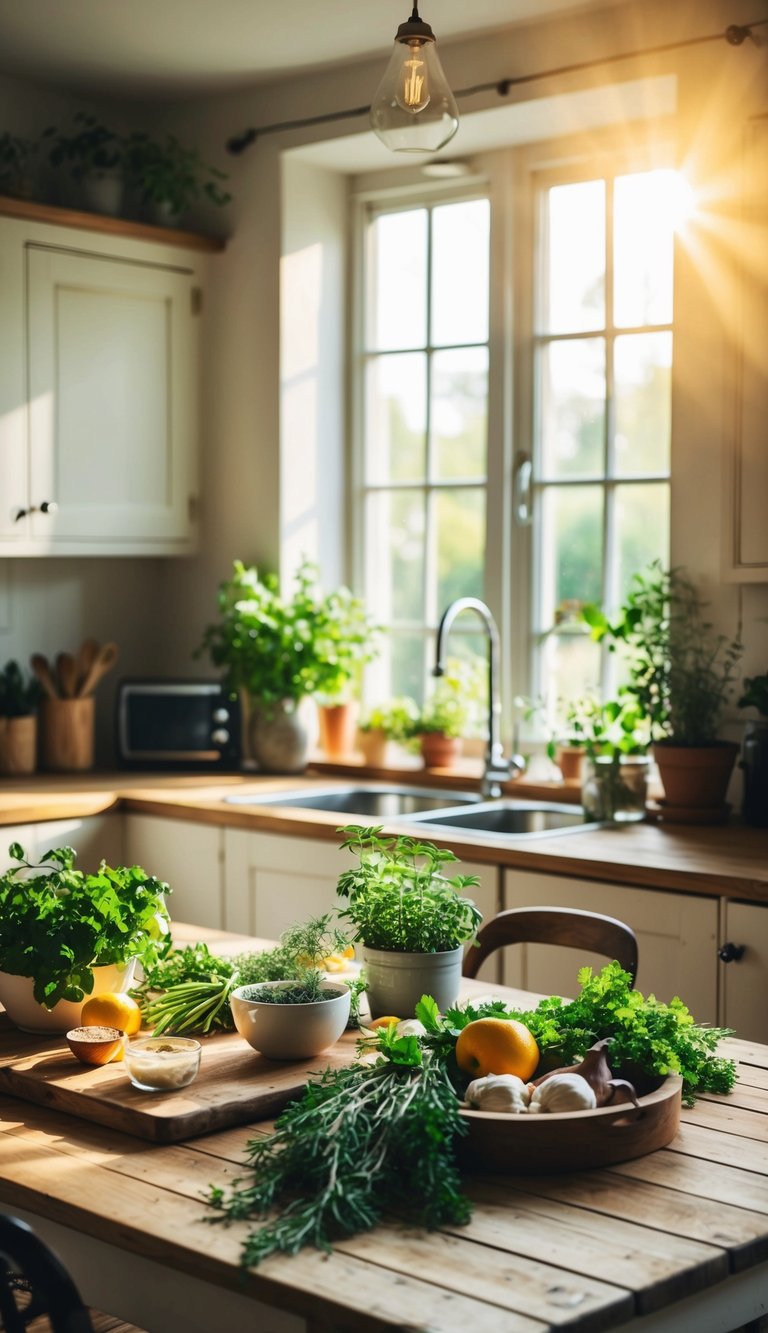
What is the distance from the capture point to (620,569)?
12.5 ft

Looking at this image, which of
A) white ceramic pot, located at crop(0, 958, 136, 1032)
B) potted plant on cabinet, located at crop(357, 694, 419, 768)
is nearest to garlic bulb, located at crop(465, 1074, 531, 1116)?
white ceramic pot, located at crop(0, 958, 136, 1032)

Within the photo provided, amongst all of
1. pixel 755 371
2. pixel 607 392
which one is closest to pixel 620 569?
pixel 607 392

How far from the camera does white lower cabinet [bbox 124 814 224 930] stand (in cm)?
361

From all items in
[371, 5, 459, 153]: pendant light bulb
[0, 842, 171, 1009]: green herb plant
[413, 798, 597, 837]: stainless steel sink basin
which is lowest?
[413, 798, 597, 837]: stainless steel sink basin

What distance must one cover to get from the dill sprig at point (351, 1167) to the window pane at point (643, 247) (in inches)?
100

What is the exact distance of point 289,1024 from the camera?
1789mm

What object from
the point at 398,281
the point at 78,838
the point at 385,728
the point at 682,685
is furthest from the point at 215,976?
the point at 398,281

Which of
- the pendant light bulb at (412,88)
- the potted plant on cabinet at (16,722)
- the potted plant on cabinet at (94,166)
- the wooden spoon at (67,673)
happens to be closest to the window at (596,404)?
the potted plant on cabinet at (94,166)

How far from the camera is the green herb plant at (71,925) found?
6.17 feet

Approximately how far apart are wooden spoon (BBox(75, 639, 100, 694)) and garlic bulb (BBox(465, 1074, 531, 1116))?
2786 mm

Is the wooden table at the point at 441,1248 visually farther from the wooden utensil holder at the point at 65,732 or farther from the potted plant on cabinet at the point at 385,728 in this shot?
the wooden utensil holder at the point at 65,732

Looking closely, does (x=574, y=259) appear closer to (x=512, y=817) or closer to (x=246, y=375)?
(x=246, y=375)

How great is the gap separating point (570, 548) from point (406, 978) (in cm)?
217

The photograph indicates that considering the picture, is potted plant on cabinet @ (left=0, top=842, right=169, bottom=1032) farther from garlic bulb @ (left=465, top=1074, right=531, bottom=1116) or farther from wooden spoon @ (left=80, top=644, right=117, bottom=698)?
wooden spoon @ (left=80, top=644, right=117, bottom=698)
